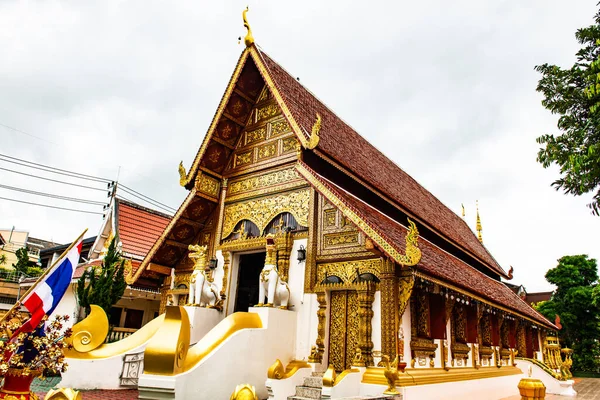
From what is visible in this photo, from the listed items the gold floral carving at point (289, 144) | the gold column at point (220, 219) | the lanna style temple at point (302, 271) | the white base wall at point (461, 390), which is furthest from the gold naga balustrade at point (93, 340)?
the gold floral carving at point (289, 144)

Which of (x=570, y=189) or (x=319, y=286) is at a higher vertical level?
(x=570, y=189)

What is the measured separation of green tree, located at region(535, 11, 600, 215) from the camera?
673cm

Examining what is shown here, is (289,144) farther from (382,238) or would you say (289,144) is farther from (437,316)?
(437,316)

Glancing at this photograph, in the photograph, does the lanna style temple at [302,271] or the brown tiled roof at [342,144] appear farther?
the brown tiled roof at [342,144]

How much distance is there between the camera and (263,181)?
988cm

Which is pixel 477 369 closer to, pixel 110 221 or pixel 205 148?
pixel 205 148

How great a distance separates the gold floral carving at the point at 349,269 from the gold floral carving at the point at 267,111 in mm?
4006

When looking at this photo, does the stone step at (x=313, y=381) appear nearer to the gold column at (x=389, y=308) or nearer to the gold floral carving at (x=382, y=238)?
the gold column at (x=389, y=308)

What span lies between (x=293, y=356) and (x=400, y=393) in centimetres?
229

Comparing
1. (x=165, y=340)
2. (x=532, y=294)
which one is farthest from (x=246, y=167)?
(x=532, y=294)

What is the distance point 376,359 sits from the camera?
7.00 metres

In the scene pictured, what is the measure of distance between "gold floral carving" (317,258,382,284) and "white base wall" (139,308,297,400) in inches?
38.9

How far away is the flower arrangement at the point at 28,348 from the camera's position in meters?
3.51

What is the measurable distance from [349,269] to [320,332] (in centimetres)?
127
